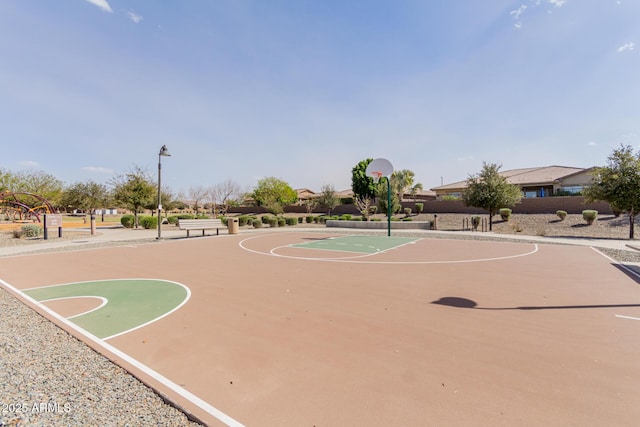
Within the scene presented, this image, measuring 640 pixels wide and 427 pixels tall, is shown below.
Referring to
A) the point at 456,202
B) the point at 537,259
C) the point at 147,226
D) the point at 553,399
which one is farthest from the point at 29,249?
the point at 456,202

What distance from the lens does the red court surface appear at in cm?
266

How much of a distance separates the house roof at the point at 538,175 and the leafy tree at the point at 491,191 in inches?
497

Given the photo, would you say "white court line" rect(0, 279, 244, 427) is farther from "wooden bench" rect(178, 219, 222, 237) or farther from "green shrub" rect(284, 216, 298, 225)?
"green shrub" rect(284, 216, 298, 225)

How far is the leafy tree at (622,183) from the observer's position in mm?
16641

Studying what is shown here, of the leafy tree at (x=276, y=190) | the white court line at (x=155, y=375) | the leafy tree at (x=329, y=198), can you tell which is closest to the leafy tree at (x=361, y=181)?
the leafy tree at (x=329, y=198)

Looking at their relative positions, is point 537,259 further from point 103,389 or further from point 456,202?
point 456,202

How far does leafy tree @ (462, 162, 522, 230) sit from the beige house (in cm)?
878

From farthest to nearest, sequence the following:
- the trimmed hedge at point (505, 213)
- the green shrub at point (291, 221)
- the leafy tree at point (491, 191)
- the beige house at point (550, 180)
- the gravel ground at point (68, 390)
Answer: the beige house at point (550, 180) < the green shrub at point (291, 221) < the trimmed hedge at point (505, 213) < the leafy tree at point (491, 191) < the gravel ground at point (68, 390)

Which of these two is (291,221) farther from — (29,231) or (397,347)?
(397,347)

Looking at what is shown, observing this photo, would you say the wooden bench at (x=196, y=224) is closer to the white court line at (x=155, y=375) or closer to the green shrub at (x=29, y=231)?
the green shrub at (x=29, y=231)

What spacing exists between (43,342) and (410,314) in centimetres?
537

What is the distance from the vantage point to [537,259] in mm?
10055

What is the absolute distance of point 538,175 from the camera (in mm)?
39625

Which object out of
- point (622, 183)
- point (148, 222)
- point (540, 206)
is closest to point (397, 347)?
point (622, 183)
